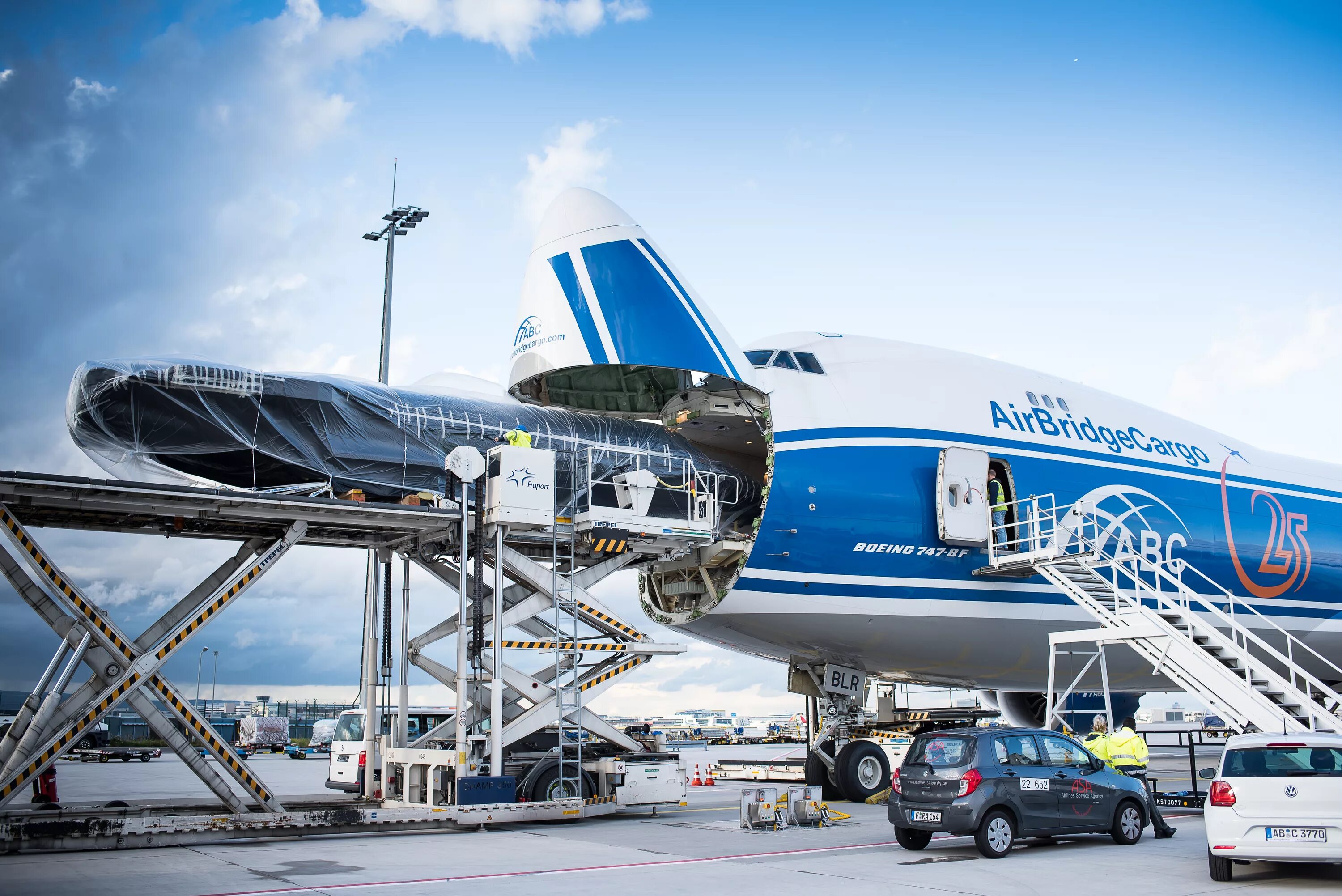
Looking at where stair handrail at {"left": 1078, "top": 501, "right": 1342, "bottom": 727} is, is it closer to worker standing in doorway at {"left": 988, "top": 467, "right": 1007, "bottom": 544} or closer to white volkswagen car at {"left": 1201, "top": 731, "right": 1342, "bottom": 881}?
worker standing in doorway at {"left": 988, "top": 467, "right": 1007, "bottom": 544}

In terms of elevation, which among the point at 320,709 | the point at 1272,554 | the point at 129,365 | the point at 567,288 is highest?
the point at 567,288

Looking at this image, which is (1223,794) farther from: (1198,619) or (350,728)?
(350,728)

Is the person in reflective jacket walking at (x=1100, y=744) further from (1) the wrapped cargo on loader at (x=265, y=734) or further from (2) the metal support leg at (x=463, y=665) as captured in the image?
(1) the wrapped cargo on loader at (x=265, y=734)

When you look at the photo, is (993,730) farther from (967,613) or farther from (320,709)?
(320,709)

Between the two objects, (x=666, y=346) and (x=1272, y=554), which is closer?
(x=666, y=346)

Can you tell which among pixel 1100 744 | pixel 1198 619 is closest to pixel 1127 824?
pixel 1100 744

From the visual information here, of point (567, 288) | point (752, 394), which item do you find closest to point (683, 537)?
point (752, 394)

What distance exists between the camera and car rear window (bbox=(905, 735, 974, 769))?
12.1 meters

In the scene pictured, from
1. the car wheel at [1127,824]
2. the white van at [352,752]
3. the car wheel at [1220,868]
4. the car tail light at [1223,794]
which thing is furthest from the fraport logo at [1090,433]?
the white van at [352,752]

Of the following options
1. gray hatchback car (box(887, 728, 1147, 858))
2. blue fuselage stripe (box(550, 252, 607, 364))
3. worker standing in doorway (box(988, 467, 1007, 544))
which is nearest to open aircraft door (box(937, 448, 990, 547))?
worker standing in doorway (box(988, 467, 1007, 544))

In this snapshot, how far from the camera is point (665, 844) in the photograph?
1323 centimetres

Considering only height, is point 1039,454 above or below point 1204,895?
above

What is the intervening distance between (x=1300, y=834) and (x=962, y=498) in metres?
9.31

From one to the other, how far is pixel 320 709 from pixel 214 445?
64.4 metres
